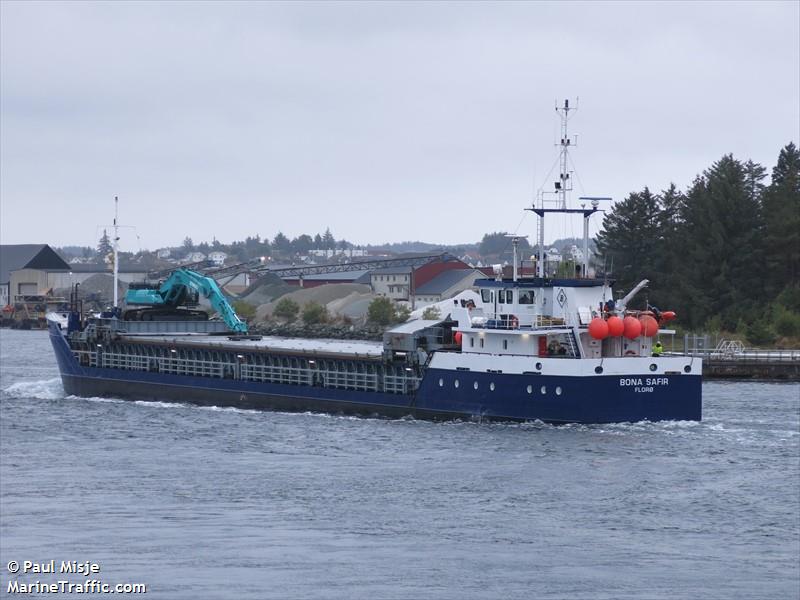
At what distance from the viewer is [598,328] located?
46.2 metres

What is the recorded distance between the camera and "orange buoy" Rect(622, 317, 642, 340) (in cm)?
4672

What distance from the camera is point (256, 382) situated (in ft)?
195

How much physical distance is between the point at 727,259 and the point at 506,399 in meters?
47.0

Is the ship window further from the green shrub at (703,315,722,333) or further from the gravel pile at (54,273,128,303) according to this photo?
the gravel pile at (54,273,128,303)

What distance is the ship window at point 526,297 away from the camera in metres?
48.7

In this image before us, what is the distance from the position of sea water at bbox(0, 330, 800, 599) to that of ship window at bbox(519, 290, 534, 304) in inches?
180

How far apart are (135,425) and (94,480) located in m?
13.5

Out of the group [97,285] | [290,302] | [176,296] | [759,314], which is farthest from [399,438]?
[97,285]

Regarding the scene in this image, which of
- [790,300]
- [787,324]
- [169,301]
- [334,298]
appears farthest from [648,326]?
[334,298]

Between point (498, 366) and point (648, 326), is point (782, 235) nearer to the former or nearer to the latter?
point (648, 326)

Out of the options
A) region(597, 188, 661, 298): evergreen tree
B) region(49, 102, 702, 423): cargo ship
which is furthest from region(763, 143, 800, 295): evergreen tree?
region(49, 102, 702, 423): cargo ship

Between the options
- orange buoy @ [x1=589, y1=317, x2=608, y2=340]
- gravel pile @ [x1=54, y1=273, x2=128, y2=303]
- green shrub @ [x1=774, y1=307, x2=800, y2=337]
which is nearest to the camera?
orange buoy @ [x1=589, y1=317, x2=608, y2=340]

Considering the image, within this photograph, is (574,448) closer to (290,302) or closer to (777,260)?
(777,260)

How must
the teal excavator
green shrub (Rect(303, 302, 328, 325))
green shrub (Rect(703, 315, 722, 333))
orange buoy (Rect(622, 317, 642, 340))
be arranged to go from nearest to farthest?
orange buoy (Rect(622, 317, 642, 340)) < the teal excavator < green shrub (Rect(703, 315, 722, 333)) < green shrub (Rect(303, 302, 328, 325))
